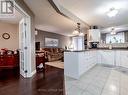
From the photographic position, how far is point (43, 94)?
223cm

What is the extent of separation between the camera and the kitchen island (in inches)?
130

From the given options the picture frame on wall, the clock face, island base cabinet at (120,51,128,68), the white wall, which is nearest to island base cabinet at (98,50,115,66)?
island base cabinet at (120,51,128,68)

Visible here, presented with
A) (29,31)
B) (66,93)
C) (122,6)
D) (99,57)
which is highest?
(122,6)

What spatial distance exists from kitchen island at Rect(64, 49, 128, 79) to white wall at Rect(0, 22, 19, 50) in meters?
3.59

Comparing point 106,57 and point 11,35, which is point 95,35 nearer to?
point 106,57

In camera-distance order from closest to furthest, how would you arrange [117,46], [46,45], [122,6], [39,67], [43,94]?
[43,94] → [122,6] → [39,67] → [117,46] → [46,45]

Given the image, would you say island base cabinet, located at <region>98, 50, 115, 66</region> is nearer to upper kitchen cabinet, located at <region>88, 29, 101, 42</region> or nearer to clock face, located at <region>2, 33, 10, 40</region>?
upper kitchen cabinet, located at <region>88, 29, 101, 42</region>

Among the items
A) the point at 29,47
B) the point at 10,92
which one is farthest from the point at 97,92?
the point at 29,47

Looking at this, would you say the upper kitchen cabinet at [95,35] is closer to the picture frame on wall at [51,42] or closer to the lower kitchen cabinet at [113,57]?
the lower kitchen cabinet at [113,57]

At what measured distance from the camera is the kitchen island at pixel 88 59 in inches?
130

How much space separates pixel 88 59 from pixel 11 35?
4.35 metres

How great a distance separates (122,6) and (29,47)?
141 inches

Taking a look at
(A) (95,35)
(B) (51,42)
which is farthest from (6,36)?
(A) (95,35)

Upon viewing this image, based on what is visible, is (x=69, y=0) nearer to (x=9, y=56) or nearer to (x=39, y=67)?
(x=39, y=67)
